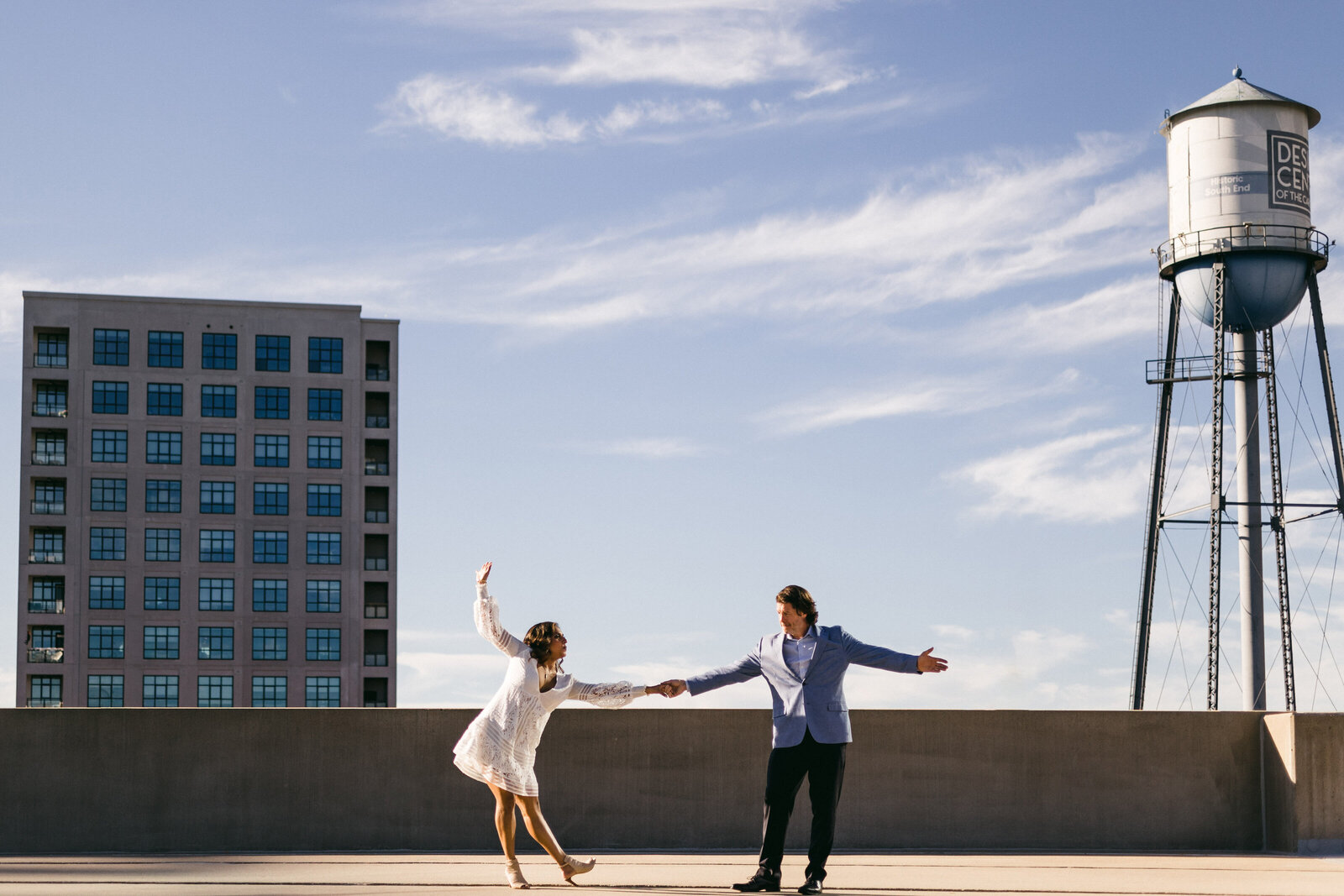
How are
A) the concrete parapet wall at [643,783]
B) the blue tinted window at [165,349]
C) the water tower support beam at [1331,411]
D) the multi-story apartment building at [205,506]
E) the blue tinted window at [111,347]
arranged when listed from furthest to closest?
the blue tinted window at [165,349] < the blue tinted window at [111,347] < the multi-story apartment building at [205,506] < the water tower support beam at [1331,411] < the concrete parapet wall at [643,783]

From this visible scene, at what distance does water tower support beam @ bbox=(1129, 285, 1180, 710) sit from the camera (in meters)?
40.6

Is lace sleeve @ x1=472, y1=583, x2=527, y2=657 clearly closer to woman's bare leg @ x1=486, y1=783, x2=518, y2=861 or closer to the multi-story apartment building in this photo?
woman's bare leg @ x1=486, y1=783, x2=518, y2=861

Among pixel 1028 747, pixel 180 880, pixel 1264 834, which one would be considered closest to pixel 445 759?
pixel 180 880

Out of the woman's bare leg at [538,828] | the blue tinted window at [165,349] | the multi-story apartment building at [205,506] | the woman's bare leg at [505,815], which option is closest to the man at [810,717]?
the woman's bare leg at [538,828]

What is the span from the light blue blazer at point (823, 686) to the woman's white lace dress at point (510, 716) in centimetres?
119

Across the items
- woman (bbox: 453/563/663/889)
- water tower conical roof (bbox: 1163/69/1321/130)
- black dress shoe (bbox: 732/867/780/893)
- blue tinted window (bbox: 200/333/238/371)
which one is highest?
blue tinted window (bbox: 200/333/238/371)

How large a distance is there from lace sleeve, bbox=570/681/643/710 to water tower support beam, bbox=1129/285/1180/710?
3206 cm

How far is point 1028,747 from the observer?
13289 millimetres

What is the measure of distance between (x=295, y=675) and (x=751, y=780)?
9035 centimetres

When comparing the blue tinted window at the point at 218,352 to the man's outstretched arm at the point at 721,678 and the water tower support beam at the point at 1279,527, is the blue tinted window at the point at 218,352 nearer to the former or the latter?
the water tower support beam at the point at 1279,527

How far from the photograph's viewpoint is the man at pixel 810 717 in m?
9.71

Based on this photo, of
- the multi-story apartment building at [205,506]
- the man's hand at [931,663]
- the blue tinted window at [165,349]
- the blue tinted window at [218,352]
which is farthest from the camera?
the blue tinted window at [218,352]

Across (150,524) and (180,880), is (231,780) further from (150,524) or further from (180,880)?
(150,524)

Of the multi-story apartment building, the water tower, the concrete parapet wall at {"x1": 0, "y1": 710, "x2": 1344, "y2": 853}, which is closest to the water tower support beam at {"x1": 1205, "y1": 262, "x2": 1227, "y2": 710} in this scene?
the water tower
